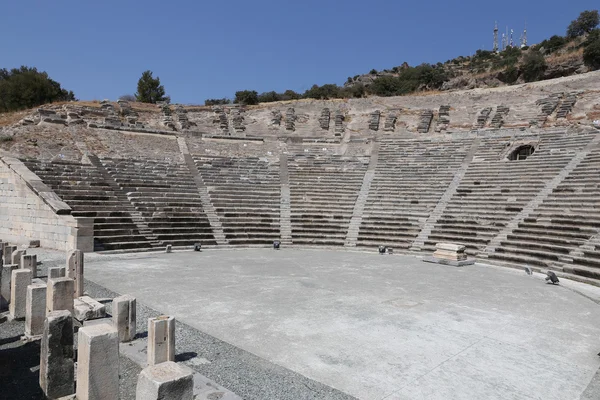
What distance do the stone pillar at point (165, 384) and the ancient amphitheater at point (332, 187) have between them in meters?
2.58

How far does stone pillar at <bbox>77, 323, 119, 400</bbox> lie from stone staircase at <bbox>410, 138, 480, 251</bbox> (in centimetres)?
1449

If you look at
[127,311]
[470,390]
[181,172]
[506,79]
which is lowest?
[470,390]

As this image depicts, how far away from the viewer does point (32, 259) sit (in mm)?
9453

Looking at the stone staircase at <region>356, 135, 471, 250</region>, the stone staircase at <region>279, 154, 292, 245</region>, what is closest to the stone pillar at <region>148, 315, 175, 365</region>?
the stone staircase at <region>279, 154, 292, 245</region>

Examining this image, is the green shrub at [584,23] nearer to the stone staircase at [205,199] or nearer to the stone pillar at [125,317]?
the stone staircase at [205,199]

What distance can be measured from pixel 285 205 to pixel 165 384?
17.3 metres

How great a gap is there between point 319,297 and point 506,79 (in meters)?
40.8

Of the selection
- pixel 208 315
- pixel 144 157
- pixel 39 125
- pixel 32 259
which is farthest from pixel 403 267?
pixel 39 125

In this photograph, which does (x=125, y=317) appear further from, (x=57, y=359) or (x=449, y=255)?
(x=449, y=255)

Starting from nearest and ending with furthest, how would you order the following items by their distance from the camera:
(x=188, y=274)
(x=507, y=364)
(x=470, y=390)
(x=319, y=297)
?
(x=470, y=390)
(x=507, y=364)
(x=319, y=297)
(x=188, y=274)

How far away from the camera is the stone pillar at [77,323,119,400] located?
3885mm

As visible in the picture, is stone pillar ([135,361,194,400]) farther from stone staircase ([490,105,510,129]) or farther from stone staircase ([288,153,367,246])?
stone staircase ([490,105,510,129])

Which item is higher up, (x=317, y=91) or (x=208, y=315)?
(x=317, y=91)

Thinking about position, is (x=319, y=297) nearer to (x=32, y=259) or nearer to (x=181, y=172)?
(x=32, y=259)
